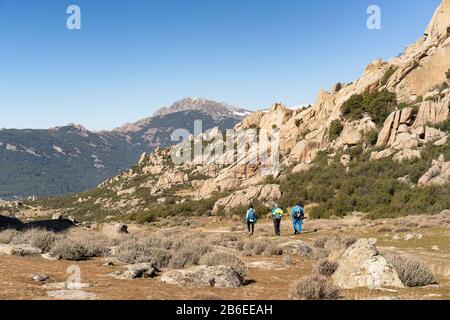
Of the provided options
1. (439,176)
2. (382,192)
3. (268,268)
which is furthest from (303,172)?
(268,268)

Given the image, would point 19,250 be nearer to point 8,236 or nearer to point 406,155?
point 8,236

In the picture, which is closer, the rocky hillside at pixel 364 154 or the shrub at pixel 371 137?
the rocky hillside at pixel 364 154

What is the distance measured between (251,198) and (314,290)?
4372 cm

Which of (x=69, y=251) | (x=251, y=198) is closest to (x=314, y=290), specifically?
(x=69, y=251)

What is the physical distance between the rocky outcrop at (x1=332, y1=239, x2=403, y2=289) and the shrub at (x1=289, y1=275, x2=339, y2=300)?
1.65m

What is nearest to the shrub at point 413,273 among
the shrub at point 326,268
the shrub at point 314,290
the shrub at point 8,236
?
the shrub at point 326,268

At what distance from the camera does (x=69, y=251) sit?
626 inches

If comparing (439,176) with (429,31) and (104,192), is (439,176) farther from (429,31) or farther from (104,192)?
(104,192)

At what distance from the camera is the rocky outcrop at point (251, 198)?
2061 inches

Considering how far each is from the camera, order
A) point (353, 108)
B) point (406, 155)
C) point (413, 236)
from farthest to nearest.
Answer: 1. point (353, 108)
2. point (406, 155)
3. point (413, 236)

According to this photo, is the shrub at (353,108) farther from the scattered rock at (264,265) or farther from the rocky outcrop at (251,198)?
the scattered rock at (264,265)

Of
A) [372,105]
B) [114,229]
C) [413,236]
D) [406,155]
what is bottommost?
[413,236]

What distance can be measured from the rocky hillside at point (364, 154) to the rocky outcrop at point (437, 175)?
95 millimetres
